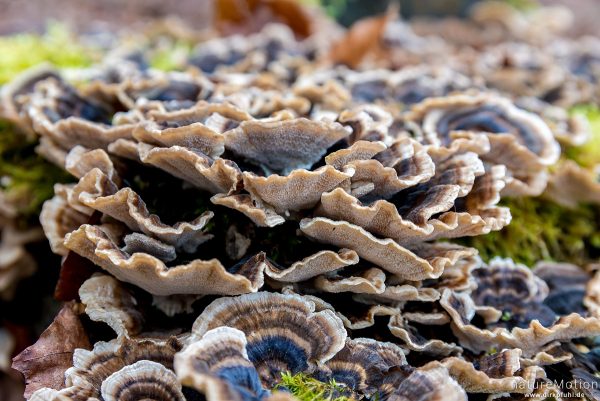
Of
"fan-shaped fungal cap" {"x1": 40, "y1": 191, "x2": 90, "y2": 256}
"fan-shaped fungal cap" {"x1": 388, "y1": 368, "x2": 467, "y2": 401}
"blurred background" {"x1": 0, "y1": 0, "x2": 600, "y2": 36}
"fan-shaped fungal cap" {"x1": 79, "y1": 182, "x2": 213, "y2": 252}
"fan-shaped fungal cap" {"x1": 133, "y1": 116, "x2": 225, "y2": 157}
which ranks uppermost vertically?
"fan-shaped fungal cap" {"x1": 133, "y1": 116, "x2": 225, "y2": 157}

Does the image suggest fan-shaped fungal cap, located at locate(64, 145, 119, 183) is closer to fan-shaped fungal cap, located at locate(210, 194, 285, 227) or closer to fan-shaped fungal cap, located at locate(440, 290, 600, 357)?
fan-shaped fungal cap, located at locate(210, 194, 285, 227)

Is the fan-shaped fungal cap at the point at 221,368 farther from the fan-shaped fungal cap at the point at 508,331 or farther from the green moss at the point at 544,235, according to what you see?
the green moss at the point at 544,235

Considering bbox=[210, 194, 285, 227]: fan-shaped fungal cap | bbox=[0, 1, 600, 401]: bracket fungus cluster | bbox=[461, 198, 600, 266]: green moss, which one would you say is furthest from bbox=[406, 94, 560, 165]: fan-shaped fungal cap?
bbox=[210, 194, 285, 227]: fan-shaped fungal cap

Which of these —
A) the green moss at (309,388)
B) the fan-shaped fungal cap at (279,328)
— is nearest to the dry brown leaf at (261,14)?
the fan-shaped fungal cap at (279,328)

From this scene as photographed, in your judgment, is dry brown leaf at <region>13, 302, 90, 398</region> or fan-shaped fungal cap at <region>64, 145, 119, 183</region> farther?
fan-shaped fungal cap at <region>64, 145, 119, 183</region>

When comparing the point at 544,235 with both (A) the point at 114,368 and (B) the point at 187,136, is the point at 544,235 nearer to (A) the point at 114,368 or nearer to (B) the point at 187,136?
(B) the point at 187,136

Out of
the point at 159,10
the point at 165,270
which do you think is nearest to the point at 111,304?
the point at 165,270

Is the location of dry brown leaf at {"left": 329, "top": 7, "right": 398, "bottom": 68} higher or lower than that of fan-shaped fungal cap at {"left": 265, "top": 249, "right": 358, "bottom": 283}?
higher
